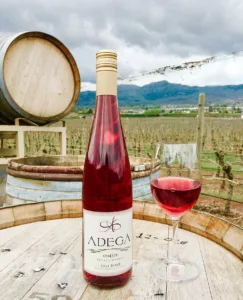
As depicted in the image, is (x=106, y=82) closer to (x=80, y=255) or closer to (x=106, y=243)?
(x=106, y=243)

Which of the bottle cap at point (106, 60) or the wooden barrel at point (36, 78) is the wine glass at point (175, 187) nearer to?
the bottle cap at point (106, 60)

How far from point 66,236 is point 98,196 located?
1.19 feet

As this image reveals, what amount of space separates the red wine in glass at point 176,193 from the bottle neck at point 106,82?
0.96 ft

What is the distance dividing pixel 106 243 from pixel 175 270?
25 centimetres

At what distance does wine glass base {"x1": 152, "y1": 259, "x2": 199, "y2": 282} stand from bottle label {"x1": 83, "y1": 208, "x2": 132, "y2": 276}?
131 millimetres

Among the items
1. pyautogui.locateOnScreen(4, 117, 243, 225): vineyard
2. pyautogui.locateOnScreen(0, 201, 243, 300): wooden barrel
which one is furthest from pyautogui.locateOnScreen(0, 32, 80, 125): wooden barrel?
pyautogui.locateOnScreen(0, 201, 243, 300): wooden barrel

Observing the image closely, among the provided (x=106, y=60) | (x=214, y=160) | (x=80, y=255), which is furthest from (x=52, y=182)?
(x=214, y=160)

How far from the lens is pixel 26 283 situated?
2.72ft

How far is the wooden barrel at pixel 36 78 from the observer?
324 centimetres

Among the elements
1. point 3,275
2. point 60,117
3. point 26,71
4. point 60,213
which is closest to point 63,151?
point 60,117

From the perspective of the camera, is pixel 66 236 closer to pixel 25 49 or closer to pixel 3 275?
pixel 3 275

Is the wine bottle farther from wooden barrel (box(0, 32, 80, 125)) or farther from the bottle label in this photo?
wooden barrel (box(0, 32, 80, 125))

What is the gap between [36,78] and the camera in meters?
3.52

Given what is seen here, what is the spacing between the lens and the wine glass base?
865 millimetres
